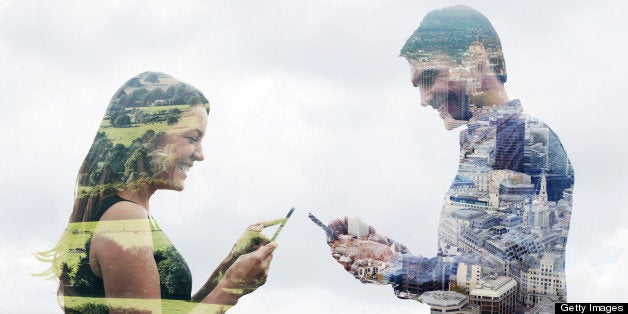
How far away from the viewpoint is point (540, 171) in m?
9.26

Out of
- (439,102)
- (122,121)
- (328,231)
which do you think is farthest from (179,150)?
(439,102)

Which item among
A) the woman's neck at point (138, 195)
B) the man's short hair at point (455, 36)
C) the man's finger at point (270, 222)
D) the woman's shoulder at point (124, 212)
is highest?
the man's short hair at point (455, 36)

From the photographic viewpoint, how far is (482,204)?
30.7 ft

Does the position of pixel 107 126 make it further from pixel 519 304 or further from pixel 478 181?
pixel 519 304

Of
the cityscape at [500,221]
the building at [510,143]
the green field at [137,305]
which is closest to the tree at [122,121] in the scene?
the green field at [137,305]

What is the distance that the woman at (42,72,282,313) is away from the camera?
841 centimetres

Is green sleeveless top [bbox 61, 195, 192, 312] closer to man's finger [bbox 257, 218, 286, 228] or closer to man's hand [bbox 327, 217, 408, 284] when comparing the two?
man's finger [bbox 257, 218, 286, 228]

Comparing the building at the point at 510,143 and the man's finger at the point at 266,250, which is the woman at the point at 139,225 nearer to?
the man's finger at the point at 266,250

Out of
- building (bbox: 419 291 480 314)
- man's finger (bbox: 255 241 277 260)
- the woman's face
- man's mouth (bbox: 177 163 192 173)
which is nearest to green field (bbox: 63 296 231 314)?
man's finger (bbox: 255 241 277 260)

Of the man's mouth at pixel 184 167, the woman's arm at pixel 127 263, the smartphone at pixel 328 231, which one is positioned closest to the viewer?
the woman's arm at pixel 127 263

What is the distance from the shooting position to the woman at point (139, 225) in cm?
841

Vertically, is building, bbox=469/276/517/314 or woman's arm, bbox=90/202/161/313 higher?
woman's arm, bbox=90/202/161/313

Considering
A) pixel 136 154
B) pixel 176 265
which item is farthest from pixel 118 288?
pixel 136 154

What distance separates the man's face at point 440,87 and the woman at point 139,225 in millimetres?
1999
